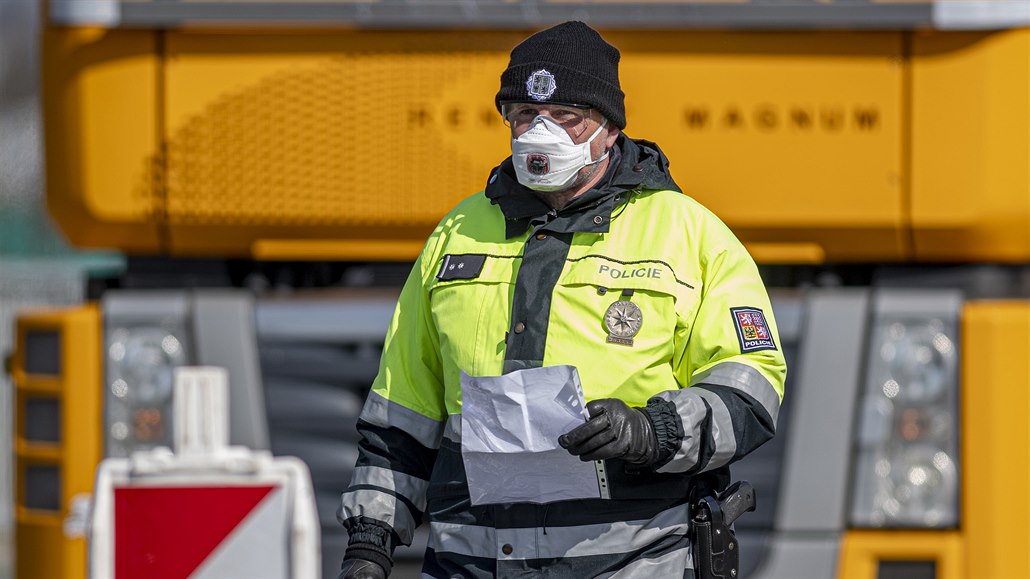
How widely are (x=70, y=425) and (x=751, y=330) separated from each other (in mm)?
2311

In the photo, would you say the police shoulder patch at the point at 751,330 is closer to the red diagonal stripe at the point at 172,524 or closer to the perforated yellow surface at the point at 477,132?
the red diagonal stripe at the point at 172,524

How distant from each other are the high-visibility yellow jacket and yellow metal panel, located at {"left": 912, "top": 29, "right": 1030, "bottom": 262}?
1513 millimetres

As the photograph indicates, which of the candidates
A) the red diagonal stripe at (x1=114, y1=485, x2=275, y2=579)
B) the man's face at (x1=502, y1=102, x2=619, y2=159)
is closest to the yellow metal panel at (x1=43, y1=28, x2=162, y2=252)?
the red diagonal stripe at (x1=114, y1=485, x2=275, y2=579)

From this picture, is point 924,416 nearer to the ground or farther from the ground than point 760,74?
nearer to the ground

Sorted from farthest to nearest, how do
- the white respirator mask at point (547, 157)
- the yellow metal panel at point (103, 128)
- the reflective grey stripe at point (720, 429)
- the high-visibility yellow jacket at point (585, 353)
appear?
the yellow metal panel at point (103, 128) → the white respirator mask at point (547, 157) → the high-visibility yellow jacket at point (585, 353) → the reflective grey stripe at point (720, 429)

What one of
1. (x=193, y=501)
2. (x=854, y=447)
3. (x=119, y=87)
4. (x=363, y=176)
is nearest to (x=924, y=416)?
(x=854, y=447)

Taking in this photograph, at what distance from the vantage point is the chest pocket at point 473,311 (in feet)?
9.04

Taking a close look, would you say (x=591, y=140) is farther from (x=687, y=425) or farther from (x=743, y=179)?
(x=743, y=179)

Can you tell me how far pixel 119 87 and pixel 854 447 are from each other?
213cm

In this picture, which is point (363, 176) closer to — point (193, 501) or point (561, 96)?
point (193, 501)

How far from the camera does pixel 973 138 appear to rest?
416 centimetres

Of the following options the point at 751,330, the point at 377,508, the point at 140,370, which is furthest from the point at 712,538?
the point at 140,370

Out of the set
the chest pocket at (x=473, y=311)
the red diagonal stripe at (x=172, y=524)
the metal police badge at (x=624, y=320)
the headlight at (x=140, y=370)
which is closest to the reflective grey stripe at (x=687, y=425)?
the metal police badge at (x=624, y=320)

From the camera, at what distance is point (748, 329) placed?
2.70 meters
